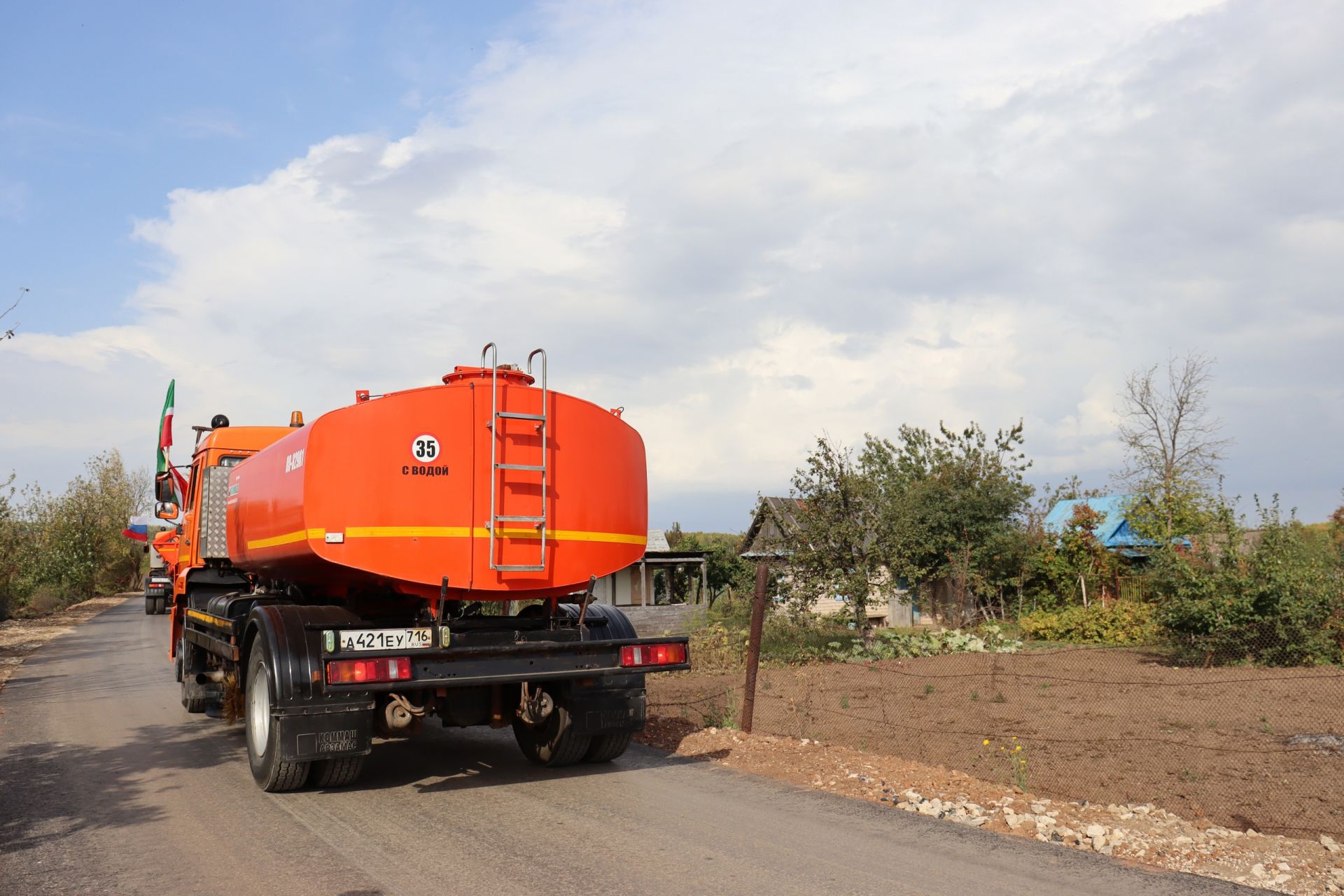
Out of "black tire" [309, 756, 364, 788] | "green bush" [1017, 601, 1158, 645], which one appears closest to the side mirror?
"black tire" [309, 756, 364, 788]

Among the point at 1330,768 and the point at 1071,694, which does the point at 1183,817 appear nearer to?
the point at 1330,768

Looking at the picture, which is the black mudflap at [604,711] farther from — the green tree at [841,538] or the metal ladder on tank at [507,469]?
the green tree at [841,538]

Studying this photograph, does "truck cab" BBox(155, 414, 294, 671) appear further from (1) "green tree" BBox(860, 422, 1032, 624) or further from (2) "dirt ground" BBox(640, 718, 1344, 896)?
(1) "green tree" BBox(860, 422, 1032, 624)

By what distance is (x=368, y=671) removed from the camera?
6.91 m

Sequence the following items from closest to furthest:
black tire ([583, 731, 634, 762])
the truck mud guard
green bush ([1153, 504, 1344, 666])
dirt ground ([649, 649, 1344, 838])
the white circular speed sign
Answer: the truck mud guard, the white circular speed sign, dirt ground ([649, 649, 1344, 838]), black tire ([583, 731, 634, 762]), green bush ([1153, 504, 1344, 666])

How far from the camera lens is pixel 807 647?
2106 cm

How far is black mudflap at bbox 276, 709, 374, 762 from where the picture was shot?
22.7ft

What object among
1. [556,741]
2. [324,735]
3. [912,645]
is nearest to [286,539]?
[324,735]

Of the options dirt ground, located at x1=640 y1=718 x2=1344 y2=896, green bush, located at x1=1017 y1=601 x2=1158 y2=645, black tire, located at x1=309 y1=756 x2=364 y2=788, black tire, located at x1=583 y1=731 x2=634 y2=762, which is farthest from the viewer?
green bush, located at x1=1017 y1=601 x2=1158 y2=645

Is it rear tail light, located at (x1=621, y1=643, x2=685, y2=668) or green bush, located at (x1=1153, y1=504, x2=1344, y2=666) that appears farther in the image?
green bush, located at (x1=1153, y1=504, x2=1344, y2=666)

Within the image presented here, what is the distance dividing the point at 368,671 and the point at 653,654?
230 cm

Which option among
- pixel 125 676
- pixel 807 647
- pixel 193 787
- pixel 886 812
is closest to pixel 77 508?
pixel 125 676

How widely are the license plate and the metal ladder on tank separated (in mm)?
701

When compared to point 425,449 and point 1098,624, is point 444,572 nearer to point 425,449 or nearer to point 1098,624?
point 425,449
